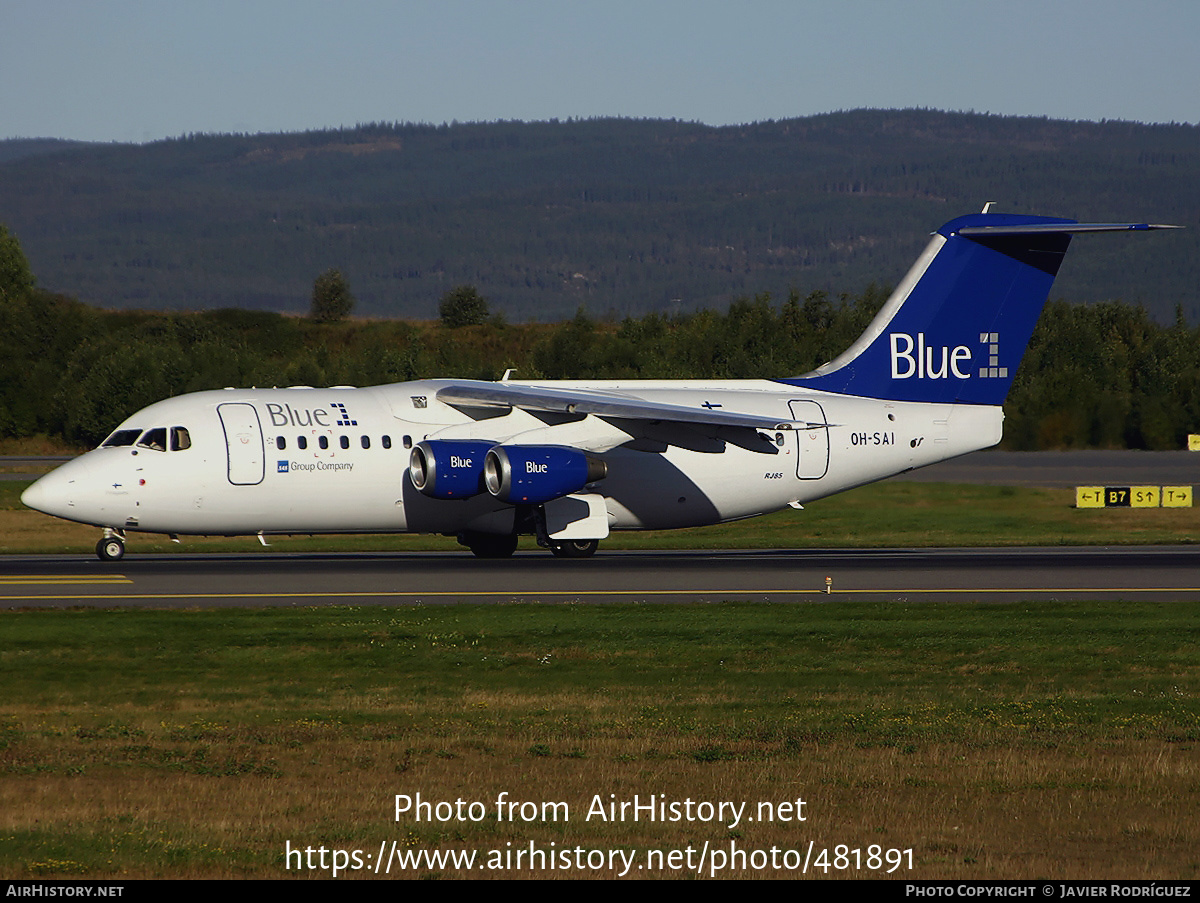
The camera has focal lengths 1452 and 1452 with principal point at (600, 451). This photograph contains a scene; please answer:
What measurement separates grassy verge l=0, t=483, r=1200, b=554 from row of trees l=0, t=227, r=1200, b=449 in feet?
69.9

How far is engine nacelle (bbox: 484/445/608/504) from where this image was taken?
2794cm

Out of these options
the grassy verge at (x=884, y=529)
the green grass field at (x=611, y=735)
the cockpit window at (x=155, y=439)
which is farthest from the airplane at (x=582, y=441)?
the green grass field at (x=611, y=735)

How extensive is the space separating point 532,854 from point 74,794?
4.43 m

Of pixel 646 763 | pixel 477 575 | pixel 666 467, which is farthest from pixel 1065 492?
pixel 646 763

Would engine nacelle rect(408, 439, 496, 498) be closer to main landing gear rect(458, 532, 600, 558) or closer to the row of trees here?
main landing gear rect(458, 532, 600, 558)

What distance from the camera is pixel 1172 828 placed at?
11258 millimetres

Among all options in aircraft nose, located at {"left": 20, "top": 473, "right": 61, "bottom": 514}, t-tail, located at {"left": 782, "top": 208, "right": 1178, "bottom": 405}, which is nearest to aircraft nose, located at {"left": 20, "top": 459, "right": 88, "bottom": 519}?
aircraft nose, located at {"left": 20, "top": 473, "right": 61, "bottom": 514}

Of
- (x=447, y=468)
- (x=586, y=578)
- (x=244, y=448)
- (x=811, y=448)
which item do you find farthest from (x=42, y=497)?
(x=811, y=448)

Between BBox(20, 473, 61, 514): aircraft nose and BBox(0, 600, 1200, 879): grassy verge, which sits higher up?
BBox(20, 473, 61, 514): aircraft nose

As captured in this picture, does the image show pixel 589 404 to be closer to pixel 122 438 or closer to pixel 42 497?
pixel 122 438

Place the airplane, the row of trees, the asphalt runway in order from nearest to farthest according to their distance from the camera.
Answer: the asphalt runway → the airplane → the row of trees

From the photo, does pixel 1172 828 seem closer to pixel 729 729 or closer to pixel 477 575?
pixel 729 729

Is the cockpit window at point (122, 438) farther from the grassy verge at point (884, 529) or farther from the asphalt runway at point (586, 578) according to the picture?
the grassy verge at point (884, 529)

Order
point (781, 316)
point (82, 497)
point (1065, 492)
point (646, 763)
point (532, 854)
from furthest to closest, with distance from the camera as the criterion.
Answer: point (781, 316) → point (1065, 492) → point (82, 497) → point (646, 763) → point (532, 854)
